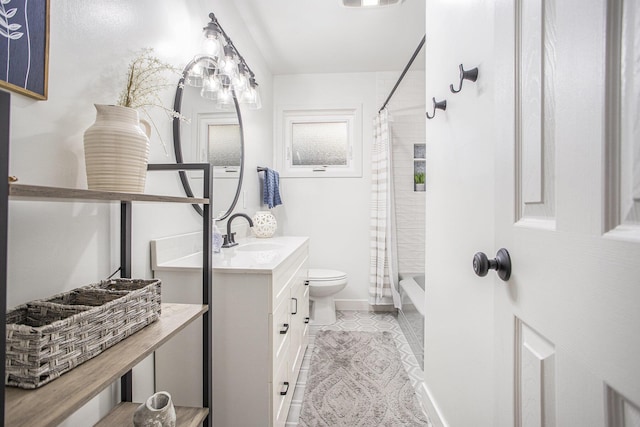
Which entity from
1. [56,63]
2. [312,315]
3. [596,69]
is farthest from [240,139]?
[596,69]

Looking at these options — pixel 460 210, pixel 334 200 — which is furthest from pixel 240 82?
pixel 334 200

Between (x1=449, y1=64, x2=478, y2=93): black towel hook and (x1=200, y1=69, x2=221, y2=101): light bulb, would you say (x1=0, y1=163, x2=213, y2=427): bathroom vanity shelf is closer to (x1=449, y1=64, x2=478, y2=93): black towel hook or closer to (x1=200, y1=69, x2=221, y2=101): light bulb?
(x1=200, y1=69, x2=221, y2=101): light bulb

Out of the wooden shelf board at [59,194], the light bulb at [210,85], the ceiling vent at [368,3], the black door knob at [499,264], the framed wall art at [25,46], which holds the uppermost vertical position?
the ceiling vent at [368,3]

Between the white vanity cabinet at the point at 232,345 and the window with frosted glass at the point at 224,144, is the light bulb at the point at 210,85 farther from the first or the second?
the white vanity cabinet at the point at 232,345

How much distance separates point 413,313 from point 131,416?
1.87 metres

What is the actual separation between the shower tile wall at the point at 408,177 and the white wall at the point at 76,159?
2266 millimetres

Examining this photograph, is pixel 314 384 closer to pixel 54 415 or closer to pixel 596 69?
pixel 54 415

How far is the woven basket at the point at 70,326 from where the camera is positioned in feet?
1.77

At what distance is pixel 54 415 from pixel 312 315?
2341 millimetres

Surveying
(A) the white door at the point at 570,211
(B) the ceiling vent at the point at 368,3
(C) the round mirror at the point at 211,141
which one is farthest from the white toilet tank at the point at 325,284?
(B) the ceiling vent at the point at 368,3

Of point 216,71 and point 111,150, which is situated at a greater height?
point 216,71

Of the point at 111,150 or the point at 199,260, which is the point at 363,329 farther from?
the point at 111,150

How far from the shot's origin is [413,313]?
2.27 metres

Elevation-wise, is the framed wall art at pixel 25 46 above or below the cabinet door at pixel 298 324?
above
